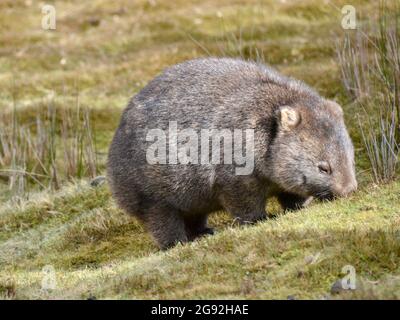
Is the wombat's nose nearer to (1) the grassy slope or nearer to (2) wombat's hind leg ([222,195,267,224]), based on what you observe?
(1) the grassy slope

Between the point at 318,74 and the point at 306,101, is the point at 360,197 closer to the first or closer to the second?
the point at 306,101

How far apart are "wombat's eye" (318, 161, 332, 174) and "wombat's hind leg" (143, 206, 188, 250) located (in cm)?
162

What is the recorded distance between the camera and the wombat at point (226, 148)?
768 centimetres

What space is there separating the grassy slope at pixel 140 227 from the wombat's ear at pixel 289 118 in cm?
85

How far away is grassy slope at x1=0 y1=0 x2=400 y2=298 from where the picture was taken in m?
6.24

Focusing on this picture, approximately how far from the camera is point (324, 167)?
7531 millimetres

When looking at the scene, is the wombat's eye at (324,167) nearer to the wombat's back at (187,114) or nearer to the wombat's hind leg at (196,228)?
the wombat's back at (187,114)

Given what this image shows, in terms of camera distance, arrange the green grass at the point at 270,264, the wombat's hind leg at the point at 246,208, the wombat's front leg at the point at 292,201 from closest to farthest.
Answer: the green grass at the point at 270,264 < the wombat's hind leg at the point at 246,208 < the wombat's front leg at the point at 292,201

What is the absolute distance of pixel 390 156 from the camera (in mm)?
8359

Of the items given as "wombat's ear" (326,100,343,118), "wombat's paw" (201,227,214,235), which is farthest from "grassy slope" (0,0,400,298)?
"wombat's ear" (326,100,343,118)

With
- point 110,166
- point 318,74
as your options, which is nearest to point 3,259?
point 110,166

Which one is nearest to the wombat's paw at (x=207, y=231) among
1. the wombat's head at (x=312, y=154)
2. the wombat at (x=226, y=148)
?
the wombat at (x=226, y=148)

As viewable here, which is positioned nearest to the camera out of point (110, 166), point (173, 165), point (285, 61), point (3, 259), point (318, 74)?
Answer: point (173, 165)

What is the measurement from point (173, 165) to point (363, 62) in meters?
4.05
